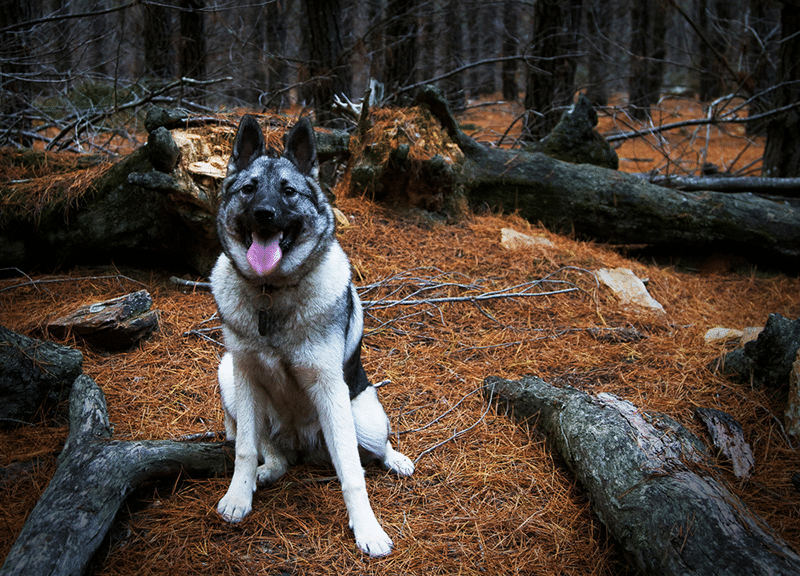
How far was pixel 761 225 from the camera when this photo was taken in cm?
615

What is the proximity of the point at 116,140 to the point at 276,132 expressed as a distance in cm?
361

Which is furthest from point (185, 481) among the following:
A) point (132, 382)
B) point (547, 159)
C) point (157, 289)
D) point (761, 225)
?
point (761, 225)

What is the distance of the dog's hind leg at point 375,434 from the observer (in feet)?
9.35

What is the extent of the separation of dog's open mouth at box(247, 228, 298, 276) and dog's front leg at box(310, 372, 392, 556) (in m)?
0.62

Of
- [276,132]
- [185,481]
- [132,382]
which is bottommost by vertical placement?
[185,481]

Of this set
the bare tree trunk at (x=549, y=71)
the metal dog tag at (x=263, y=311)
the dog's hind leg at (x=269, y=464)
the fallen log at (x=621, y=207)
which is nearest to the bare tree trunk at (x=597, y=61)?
the bare tree trunk at (x=549, y=71)

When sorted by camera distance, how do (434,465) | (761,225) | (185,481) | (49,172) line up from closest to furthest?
(185,481) → (434,465) → (49,172) → (761,225)

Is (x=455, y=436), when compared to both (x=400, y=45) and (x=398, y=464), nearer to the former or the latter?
(x=398, y=464)

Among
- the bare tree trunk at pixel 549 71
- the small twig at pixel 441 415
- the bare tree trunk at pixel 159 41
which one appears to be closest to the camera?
the small twig at pixel 441 415

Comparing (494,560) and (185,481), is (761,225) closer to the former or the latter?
(494,560)

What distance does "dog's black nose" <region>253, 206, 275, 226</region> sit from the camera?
7.73 feet

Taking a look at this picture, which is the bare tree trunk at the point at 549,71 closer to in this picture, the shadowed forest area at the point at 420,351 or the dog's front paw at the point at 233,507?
the shadowed forest area at the point at 420,351

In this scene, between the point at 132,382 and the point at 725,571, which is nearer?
the point at 725,571

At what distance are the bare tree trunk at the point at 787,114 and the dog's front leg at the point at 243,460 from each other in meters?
8.14
